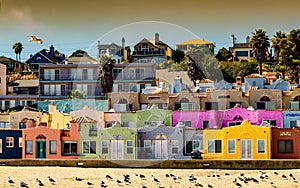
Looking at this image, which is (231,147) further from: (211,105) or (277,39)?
(277,39)

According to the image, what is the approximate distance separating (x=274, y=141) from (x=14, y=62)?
183ft

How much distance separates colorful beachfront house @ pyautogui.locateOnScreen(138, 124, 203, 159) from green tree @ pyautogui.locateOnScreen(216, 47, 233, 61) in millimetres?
41286

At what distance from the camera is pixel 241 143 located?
142 ft

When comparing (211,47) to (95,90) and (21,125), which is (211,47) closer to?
(95,90)

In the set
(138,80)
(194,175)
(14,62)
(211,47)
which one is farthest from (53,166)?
(14,62)

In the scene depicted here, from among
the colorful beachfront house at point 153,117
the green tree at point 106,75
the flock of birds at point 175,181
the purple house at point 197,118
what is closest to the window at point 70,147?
the colorful beachfront house at point 153,117

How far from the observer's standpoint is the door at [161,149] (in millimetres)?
43625

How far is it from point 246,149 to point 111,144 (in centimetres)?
916

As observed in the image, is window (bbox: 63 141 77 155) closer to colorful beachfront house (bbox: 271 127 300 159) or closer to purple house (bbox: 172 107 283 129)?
purple house (bbox: 172 107 283 129)

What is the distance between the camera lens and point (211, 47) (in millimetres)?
80750

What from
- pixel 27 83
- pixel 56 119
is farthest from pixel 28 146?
pixel 27 83

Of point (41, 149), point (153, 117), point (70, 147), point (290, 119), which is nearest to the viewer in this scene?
point (70, 147)

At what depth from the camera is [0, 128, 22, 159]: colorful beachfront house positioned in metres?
45.7

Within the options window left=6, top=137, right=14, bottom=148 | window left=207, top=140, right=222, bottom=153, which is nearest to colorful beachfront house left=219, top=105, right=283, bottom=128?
window left=207, top=140, right=222, bottom=153
